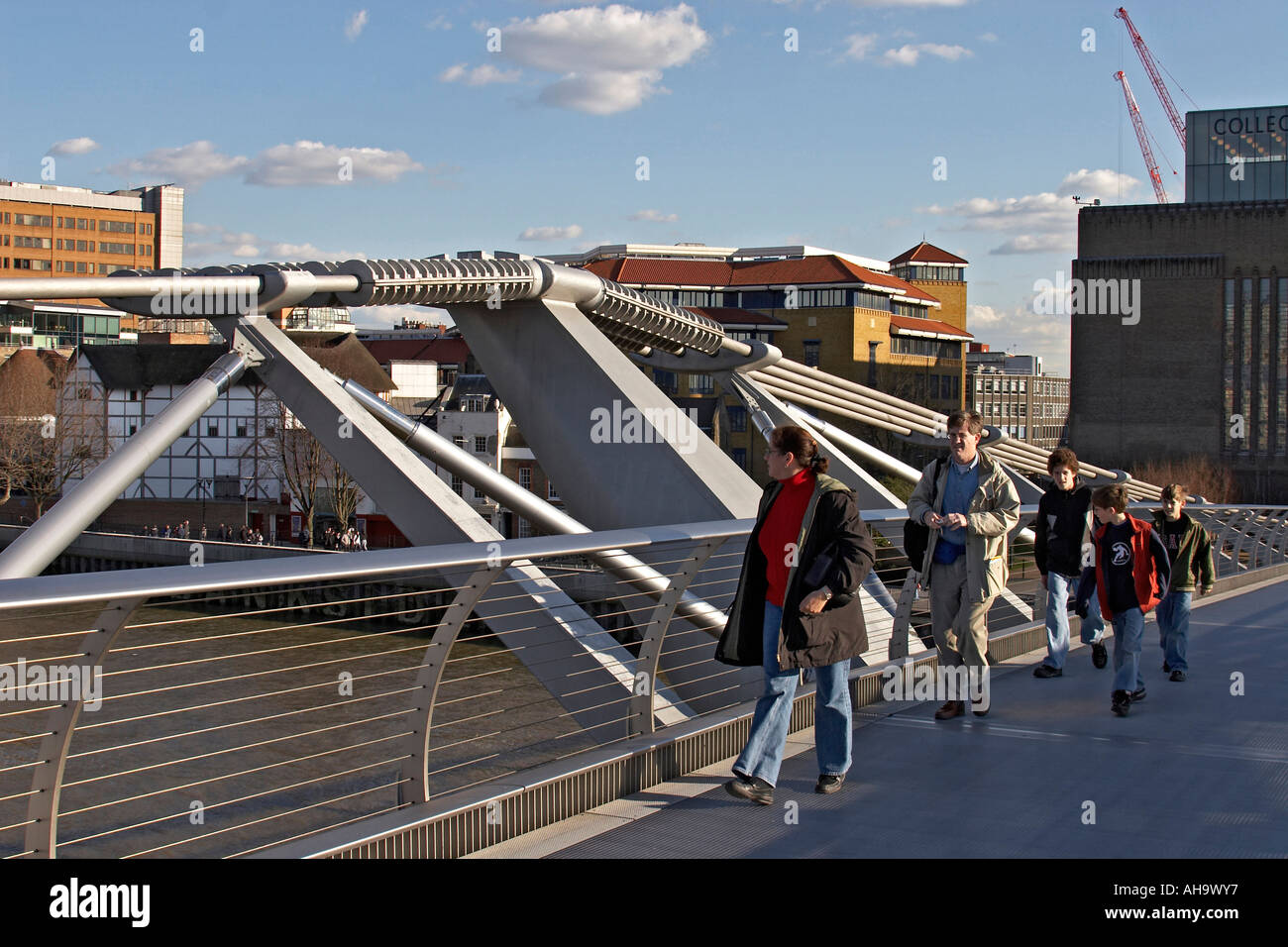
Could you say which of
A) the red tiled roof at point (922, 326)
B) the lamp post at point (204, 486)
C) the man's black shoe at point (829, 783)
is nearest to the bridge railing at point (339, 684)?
the man's black shoe at point (829, 783)

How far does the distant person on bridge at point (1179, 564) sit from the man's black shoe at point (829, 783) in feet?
12.5

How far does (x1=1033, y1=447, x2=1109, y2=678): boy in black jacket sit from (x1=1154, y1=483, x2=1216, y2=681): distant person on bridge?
1.99ft

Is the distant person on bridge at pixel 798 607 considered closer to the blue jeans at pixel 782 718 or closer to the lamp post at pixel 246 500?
the blue jeans at pixel 782 718

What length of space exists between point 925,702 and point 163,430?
872 centimetres

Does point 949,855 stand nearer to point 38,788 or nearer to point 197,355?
point 38,788

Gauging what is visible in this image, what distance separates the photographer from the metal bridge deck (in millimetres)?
4117

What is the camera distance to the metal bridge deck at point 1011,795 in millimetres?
4117

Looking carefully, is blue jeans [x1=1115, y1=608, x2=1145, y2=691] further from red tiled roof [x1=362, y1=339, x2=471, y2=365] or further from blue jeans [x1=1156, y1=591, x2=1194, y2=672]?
red tiled roof [x1=362, y1=339, x2=471, y2=365]

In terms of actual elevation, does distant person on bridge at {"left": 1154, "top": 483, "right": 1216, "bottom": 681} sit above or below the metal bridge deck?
above

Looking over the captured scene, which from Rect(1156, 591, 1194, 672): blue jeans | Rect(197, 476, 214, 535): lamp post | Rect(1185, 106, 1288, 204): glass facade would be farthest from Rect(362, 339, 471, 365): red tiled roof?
Rect(1156, 591, 1194, 672): blue jeans

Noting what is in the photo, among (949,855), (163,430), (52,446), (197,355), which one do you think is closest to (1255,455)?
(197,355)

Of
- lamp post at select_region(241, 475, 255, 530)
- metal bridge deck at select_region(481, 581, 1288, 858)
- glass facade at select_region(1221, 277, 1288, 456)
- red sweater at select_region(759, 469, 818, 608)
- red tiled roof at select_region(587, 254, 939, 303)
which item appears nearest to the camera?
metal bridge deck at select_region(481, 581, 1288, 858)
